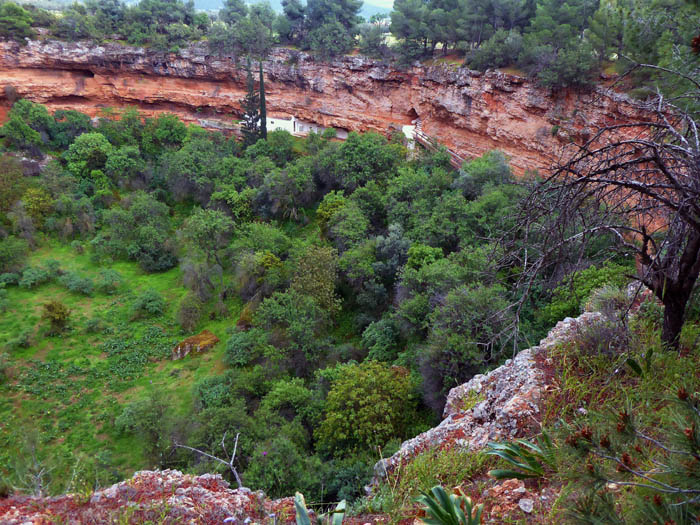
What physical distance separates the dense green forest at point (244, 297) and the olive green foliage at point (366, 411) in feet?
0.16

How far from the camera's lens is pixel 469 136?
952 inches

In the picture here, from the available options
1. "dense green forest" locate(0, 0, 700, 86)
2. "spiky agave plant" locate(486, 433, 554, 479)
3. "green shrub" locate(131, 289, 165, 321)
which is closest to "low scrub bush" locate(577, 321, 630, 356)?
"spiky agave plant" locate(486, 433, 554, 479)

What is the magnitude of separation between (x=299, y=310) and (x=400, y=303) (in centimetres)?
330

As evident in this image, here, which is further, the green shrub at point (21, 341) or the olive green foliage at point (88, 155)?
the olive green foliage at point (88, 155)

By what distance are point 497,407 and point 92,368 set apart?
45.5 feet

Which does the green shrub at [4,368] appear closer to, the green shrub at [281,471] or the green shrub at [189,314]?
the green shrub at [189,314]

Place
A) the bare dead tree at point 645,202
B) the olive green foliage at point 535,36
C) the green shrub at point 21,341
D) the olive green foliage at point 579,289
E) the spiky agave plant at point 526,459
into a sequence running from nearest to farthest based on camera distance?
the bare dead tree at point 645,202 → the spiky agave plant at point 526,459 → the olive green foliage at point 579,289 → the green shrub at point 21,341 → the olive green foliage at point 535,36

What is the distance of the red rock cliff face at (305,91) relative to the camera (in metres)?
21.6

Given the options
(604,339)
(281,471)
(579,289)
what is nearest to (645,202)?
(604,339)

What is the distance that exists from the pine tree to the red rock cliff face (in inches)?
194

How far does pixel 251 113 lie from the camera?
2622cm

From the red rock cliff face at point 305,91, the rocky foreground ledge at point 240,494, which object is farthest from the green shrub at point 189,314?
the red rock cliff face at point 305,91

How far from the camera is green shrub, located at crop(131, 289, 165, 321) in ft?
53.8

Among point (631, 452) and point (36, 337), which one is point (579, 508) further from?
point (36, 337)
